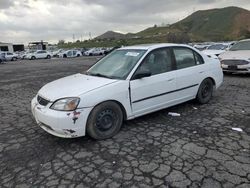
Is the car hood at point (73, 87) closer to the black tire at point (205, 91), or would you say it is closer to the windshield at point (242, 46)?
the black tire at point (205, 91)

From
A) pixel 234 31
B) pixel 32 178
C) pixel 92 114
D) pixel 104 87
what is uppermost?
pixel 234 31

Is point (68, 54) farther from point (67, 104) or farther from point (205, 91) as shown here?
point (67, 104)

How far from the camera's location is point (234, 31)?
419 ft

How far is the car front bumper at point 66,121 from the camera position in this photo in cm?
377

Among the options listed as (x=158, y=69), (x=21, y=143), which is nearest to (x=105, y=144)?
(x=21, y=143)

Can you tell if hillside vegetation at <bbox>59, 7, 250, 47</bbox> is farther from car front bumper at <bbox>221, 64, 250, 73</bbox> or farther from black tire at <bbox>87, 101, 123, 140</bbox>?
black tire at <bbox>87, 101, 123, 140</bbox>

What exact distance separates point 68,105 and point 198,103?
3551mm

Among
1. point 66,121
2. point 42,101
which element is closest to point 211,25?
point 42,101

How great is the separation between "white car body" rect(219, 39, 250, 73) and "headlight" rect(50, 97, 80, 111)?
A: 8.32 metres

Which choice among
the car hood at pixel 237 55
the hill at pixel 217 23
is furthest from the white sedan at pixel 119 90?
the hill at pixel 217 23

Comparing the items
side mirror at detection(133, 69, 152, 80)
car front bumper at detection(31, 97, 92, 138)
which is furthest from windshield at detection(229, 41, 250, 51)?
car front bumper at detection(31, 97, 92, 138)

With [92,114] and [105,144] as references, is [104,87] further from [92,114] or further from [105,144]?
[105,144]

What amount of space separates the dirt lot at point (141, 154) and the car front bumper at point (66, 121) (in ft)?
0.97

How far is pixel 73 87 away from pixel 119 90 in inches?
31.3
